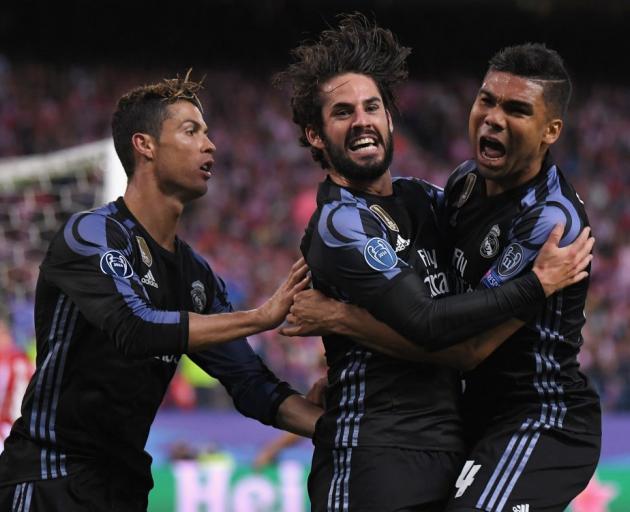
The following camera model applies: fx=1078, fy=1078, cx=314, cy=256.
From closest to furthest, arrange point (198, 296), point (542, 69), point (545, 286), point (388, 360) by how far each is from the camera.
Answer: point (545, 286) < point (388, 360) < point (542, 69) < point (198, 296)

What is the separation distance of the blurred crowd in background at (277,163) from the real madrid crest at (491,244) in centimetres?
699

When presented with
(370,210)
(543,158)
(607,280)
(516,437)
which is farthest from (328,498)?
(607,280)

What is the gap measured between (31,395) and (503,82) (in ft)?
7.56

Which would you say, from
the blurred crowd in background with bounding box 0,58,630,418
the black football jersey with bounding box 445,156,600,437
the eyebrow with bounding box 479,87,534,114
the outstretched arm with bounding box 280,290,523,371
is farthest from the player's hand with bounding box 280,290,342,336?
the blurred crowd in background with bounding box 0,58,630,418

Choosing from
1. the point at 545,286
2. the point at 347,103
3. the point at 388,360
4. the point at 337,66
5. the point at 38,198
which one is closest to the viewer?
the point at 545,286

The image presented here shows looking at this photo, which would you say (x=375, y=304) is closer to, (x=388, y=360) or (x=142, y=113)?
(x=388, y=360)

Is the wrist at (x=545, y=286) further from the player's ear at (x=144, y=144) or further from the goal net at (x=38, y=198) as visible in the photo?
the goal net at (x=38, y=198)

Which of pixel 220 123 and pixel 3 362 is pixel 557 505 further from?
pixel 220 123

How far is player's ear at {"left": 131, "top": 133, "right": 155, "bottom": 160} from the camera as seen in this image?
481 centimetres

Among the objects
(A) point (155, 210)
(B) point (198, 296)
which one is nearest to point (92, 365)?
(B) point (198, 296)

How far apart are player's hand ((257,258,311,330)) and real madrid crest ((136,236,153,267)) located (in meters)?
0.59

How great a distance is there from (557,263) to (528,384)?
50 cm

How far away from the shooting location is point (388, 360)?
162 inches

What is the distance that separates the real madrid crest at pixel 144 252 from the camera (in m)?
4.55
